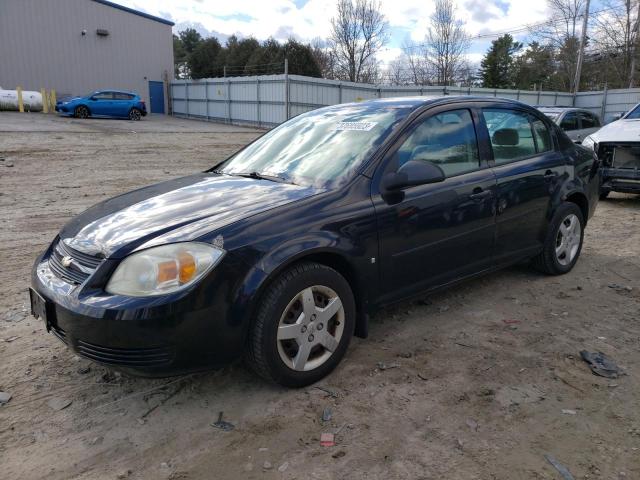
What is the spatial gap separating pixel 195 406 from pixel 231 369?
0.41m

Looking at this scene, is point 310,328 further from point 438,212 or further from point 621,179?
point 621,179

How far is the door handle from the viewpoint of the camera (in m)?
3.80

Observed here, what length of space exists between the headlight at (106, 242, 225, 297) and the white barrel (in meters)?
31.6

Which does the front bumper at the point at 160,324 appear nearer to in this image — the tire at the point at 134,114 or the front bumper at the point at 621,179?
the front bumper at the point at 621,179

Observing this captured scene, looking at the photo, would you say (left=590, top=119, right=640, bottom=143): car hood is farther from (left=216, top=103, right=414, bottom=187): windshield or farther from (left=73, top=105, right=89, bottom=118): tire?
(left=73, top=105, right=89, bottom=118): tire

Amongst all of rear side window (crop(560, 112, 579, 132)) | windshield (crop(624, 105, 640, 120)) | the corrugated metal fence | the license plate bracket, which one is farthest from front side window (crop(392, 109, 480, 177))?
the corrugated metal fence

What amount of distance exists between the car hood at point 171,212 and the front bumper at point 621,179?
22.6ft

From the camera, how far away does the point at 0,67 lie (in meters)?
31.5

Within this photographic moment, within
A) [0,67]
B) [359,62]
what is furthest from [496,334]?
[359,62]

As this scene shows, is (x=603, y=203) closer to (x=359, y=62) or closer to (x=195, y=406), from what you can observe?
(x=195, y=406)

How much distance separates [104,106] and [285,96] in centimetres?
1069

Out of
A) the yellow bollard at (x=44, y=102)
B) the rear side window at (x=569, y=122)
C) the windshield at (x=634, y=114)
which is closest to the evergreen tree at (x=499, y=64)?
the yellow bollard at (x=44, y=102)

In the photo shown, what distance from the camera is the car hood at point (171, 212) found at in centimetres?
273

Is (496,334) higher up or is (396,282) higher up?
(396,282)
